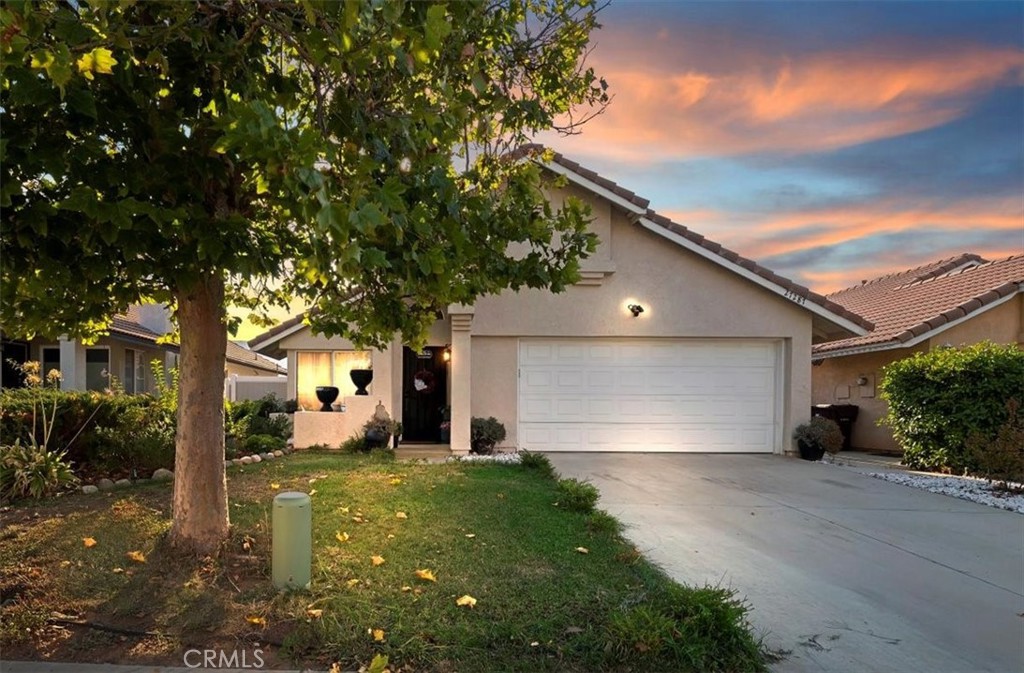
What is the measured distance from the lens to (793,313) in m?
11.5

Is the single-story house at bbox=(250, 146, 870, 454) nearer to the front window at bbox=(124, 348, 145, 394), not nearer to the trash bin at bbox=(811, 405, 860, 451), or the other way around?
the trash bin at bbox=(811, 405, 860, 451)

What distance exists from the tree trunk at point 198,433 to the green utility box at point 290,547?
0.85 metres

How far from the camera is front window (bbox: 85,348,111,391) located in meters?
16.6

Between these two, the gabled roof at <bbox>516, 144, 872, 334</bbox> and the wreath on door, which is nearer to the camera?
the gabled roof at <bbox>516, 144, 872, 334</bbox>

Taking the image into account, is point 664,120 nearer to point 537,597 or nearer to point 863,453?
point 537,597

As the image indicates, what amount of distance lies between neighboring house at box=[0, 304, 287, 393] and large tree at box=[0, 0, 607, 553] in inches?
395

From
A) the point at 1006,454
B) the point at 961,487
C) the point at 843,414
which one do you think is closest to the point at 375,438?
the point at 961,487

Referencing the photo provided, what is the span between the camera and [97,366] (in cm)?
1681

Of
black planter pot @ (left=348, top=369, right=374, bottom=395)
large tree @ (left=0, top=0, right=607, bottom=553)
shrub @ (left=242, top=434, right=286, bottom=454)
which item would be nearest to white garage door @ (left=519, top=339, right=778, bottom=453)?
black planter pot @ (left=348, top=369, right=374, bottom=395)

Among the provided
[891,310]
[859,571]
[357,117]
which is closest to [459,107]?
[357,117]

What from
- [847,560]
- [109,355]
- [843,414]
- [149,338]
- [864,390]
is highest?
[149,338]

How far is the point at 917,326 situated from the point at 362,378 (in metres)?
11.9

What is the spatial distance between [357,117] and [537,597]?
318cm

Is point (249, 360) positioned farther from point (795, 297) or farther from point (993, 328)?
point (993, 328)
